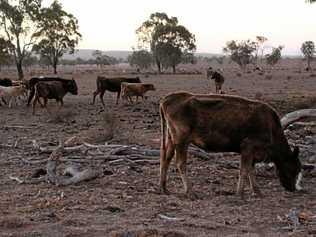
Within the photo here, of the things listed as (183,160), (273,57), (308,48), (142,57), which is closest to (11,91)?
(183,160)

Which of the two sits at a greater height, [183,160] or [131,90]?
[183,160]

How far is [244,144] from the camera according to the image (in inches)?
Result: 352

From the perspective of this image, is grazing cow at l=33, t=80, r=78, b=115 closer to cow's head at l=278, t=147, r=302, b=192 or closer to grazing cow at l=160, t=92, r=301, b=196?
grazing cow at l=160, t=92, r=301, b=196

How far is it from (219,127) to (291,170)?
1499 millimetres

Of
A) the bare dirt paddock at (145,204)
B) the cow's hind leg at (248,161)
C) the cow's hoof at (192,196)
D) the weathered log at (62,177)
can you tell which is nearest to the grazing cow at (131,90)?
the bare dirt paddock at (145,204)

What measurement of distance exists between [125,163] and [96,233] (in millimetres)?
4529

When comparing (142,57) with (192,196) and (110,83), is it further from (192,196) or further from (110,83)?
(192,196)

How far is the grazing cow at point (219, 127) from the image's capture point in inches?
349

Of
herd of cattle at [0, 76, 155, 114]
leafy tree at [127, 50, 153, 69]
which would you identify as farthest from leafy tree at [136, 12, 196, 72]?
herd of cattle at [0, 76, 155, 114]

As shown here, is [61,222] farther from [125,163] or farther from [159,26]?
[159,26]

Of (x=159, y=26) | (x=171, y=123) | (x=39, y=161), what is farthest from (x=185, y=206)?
(x=159, y=26)

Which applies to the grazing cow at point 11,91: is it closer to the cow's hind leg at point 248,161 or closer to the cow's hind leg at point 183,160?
the cow's hind leg at point 183,160

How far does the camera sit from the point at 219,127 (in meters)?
8.94

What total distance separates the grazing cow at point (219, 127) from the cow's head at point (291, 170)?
1.28 feet
